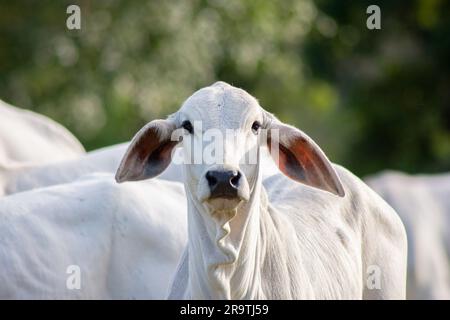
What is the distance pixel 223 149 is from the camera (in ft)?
22.4

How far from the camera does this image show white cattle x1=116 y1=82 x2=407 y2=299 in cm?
695

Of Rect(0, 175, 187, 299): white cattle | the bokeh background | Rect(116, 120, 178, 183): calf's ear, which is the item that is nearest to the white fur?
Rect(116, 120, 178, 183): calf's ear

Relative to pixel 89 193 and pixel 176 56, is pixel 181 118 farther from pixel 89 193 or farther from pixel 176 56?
pixel 176 56

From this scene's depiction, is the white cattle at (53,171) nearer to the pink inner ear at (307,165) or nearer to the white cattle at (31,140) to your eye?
the white cattle at (31,140)

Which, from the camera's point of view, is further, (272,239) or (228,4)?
(228,4)

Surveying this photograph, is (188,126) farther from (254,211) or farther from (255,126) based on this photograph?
(254,211)

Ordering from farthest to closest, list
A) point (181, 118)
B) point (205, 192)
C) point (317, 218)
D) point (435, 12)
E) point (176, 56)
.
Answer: point (435, 12)
point (176, 56)
point (317, 218)
point (181, 118)
point (205, 192)

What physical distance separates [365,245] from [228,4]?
14.6m

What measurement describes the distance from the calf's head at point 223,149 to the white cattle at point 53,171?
350 cm

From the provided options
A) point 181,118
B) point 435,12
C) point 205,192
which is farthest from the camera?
point 435,12

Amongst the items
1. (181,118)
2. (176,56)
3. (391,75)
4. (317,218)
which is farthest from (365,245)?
(391,75)

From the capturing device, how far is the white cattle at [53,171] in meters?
11.0

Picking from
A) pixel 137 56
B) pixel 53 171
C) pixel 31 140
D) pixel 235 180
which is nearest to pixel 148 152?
pixel 235 180

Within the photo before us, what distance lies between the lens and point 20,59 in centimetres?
2342
